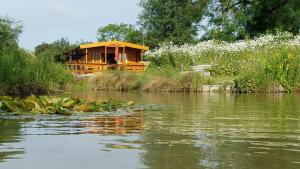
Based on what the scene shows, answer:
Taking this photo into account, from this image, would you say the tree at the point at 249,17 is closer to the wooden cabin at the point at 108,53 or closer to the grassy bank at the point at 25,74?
the wooden cabin at the point at 108,53

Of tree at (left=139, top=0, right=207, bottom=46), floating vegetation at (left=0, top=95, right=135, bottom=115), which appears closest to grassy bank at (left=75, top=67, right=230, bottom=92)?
floating vegetation at (left=0, top=95, right=135, bottom=115)

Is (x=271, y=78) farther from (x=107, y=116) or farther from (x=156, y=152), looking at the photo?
(x=156, y=152)

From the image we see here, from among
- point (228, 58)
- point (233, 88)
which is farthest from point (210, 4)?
point (233, 88)

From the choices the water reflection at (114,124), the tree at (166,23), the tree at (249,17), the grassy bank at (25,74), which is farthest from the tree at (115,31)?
the water reflection at (114,124)

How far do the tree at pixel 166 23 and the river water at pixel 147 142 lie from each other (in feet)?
120

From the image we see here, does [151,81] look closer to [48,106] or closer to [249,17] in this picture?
[249,17]

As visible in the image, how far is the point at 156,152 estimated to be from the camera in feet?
16.4

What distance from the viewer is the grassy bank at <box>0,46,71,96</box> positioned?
1777cm

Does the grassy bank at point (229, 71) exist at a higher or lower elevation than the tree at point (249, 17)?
lower

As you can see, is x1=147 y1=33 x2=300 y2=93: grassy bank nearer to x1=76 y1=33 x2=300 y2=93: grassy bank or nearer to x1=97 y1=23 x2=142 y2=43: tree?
x1=76 y1=33 x2=300 y2=93: grassy bank

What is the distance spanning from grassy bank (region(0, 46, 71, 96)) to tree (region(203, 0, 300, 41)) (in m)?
16.5

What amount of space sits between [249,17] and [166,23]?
15905 millimetres

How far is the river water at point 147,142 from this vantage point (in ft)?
14.6

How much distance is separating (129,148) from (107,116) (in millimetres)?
3980
